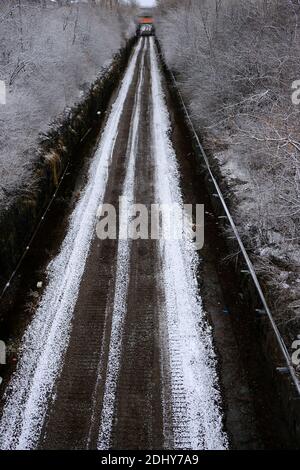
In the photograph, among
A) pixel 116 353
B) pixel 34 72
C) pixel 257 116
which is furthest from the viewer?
pixel 34 72

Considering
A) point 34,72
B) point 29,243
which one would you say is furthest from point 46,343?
point 34,72

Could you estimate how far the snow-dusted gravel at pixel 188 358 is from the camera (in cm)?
539

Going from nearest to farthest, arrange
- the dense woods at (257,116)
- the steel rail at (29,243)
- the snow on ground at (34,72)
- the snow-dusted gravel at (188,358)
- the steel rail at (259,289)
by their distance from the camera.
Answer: the steel rail at (259,289) → the snow-dusted gravel at (188,358) → the dense woods at (257,116) → the steel rail at (29,243) → the snow on ground at (34,72)

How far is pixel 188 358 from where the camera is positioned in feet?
21.1

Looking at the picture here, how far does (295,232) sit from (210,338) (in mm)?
3098

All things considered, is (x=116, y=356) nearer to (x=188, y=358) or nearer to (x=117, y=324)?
(x=117, y=324)

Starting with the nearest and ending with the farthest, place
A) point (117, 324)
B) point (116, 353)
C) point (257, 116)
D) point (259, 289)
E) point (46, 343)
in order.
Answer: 1. point (116, 353)
2. point (259, 289)
3. point (46, 343)
4. point (117, 324)
5. point (257, 116)

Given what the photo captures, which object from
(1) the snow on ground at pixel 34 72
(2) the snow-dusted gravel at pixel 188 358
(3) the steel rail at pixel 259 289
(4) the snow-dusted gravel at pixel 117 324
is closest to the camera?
(3) the steel rail at pixel 259 289

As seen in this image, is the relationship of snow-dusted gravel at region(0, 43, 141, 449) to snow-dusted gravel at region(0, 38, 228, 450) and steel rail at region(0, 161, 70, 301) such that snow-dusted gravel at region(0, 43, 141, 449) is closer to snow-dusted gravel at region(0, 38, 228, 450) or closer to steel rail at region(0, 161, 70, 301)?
snow-dusted gravel at region(0, 38, 228, 450)

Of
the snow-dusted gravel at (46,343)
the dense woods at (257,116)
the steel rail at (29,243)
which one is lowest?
the snow-dusted gravel at (46,343)

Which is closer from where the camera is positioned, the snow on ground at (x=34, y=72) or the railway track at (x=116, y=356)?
the railway track at (x=116, y=356)

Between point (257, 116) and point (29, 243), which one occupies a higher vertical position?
point (257, 116)

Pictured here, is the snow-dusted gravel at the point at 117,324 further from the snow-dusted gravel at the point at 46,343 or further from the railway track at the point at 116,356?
the snow-dusted gravel at the point at 46,343

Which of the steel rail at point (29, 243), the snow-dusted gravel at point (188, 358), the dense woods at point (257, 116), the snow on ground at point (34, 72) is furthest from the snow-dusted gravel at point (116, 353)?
the snow on ground at point (34, 72)
